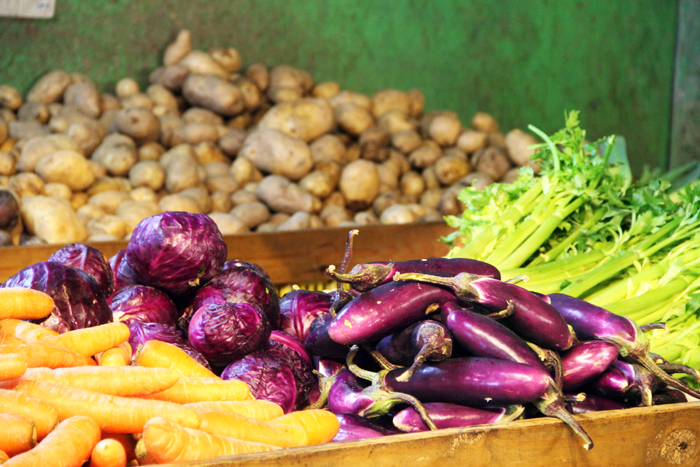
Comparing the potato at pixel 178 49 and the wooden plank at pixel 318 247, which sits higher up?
the potato at pixel 178 49

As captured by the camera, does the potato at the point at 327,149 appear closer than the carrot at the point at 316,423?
No

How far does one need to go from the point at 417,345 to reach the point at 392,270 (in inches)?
8.2

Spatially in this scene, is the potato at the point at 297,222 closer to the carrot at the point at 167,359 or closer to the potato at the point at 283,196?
the potato at the point at 283,196

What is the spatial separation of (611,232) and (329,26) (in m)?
3.92

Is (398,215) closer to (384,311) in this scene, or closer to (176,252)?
(176,252)

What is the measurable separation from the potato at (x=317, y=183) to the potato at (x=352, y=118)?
657mm

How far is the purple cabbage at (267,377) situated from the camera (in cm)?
144

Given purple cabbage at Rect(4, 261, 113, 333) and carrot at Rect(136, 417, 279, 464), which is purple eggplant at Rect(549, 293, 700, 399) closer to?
carrot at Rect(136, 417, 279, 464)

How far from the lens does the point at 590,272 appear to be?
2080 millimetres

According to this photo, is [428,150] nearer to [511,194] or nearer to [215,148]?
[215,148]

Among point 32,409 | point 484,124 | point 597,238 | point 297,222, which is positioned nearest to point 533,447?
point 32,409

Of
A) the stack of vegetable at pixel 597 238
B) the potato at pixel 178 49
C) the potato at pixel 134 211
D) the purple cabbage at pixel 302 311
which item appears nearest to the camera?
the purple cabbage at pixel 302 311

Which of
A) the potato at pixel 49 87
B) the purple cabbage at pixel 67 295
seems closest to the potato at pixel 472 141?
the potato at pixel 49 87

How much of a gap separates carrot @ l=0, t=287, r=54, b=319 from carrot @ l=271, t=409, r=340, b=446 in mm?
548
